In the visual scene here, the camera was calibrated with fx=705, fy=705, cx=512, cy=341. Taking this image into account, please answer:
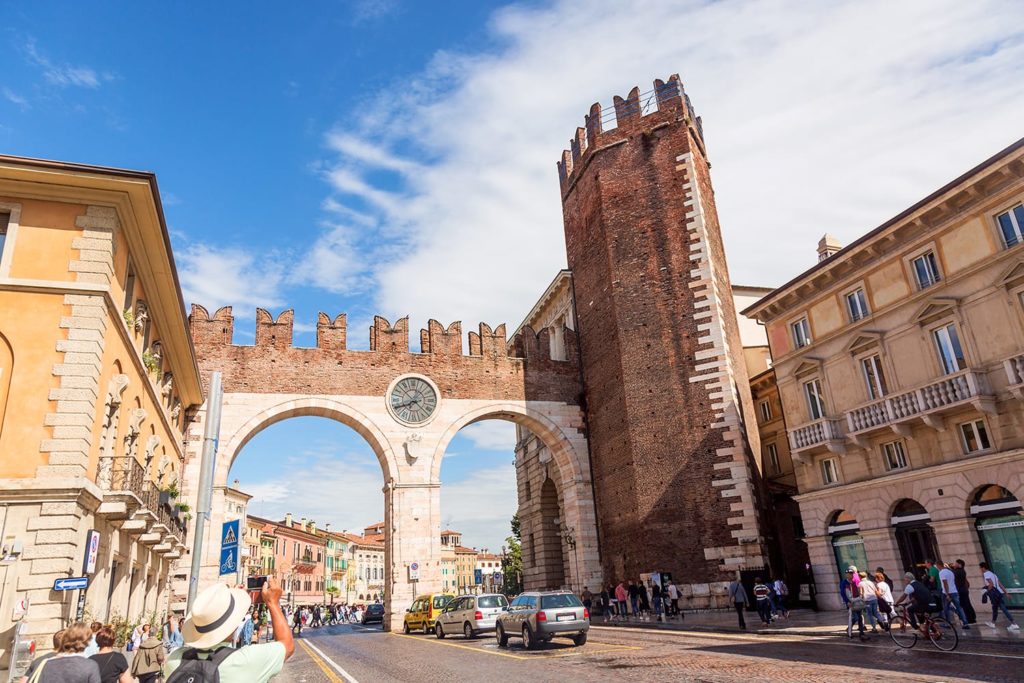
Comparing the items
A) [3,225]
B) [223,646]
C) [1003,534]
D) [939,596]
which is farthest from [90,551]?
[1003,534]

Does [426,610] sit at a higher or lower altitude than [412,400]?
lower

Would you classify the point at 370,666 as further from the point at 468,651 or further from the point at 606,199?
the point at 606,199

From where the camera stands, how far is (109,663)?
19.2 feet

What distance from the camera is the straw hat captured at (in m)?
3.24

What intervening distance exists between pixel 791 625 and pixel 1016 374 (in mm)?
8110

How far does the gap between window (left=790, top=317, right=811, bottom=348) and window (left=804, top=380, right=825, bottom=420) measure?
1.40 metres

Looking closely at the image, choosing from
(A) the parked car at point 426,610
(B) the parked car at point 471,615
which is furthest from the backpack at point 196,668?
(A) the parked car at point 426,610

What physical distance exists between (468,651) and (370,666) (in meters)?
2.73

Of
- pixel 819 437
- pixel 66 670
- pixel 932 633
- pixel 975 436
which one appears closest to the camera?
pixel 66 670

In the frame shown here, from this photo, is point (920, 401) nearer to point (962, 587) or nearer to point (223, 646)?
point (962, 587)

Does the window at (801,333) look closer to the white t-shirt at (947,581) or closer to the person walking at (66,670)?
the white t-shirt at (947,581)

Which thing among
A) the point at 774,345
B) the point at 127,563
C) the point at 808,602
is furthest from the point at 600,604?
the point at 127,563

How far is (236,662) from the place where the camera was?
3.31m

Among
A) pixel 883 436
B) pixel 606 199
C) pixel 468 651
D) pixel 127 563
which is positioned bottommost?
pixel 468 651
